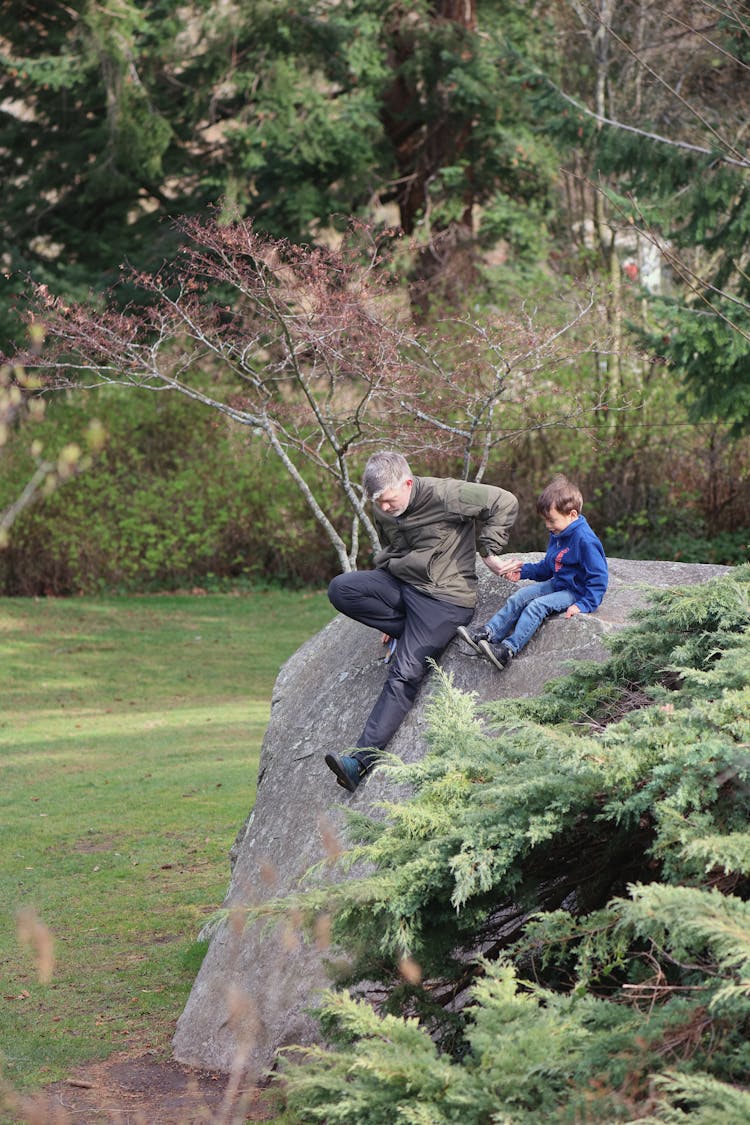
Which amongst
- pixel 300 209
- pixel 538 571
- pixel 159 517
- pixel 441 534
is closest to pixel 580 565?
pixel 538 571

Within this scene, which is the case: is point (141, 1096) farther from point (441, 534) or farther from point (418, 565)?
point (441, 534)

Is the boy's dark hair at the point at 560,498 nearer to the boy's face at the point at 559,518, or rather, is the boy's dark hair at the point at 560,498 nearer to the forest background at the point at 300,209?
the boy's face at the point at 559,518

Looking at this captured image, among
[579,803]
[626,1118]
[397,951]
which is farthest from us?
[397,951]

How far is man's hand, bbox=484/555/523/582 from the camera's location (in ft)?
18.4

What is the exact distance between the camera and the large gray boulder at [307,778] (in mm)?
4980

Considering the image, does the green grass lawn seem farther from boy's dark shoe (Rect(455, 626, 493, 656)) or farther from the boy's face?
the boy's face

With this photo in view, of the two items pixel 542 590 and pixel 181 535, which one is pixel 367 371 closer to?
pixel 542 590

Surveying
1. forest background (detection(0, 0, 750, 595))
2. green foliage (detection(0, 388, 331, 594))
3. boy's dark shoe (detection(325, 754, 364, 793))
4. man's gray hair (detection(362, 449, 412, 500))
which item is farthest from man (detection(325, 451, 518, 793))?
green foliage (detection(0, 388, 331, 594))

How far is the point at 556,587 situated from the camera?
540 cm

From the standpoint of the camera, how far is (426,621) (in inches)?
217

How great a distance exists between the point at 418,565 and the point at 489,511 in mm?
412

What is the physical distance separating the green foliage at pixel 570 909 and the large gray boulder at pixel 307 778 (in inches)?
32.4

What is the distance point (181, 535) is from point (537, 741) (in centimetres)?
1529

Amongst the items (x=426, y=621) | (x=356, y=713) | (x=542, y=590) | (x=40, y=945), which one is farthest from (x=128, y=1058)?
(x=40, y=945)
